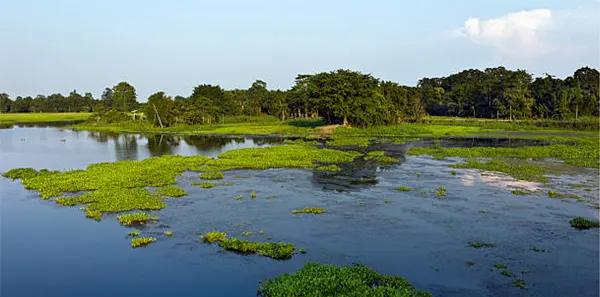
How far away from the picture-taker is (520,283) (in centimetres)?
1515

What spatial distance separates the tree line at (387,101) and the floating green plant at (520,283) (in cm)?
6828

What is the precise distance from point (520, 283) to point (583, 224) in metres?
9.06

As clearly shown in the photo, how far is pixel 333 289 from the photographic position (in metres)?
14.0

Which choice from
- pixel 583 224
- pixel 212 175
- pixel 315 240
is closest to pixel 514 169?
pixel 583 224

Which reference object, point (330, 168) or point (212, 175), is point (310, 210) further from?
point (330, 168)

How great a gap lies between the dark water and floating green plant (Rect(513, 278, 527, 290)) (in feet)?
0.82

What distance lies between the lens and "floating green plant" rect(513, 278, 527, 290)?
14.9 meters

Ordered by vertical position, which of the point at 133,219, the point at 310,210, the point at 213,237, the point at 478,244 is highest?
the point at 133,219

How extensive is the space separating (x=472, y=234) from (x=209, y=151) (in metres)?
42.0

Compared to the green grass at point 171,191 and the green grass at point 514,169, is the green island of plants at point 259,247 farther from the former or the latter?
the green grass at point 514,169

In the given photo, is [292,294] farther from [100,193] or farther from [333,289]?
[100,193]

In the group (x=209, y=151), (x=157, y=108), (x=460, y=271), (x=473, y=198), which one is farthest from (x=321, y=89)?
(x=460, y=271)

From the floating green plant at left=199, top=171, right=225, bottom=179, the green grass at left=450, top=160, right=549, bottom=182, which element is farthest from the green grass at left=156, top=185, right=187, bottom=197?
the green grass at left=450, top=160, right=549, bottom=182

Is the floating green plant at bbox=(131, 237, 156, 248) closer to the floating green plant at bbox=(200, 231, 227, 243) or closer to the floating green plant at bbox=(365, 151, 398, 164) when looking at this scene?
the floating green plant at bbox=(200, 231, 227, 243)
